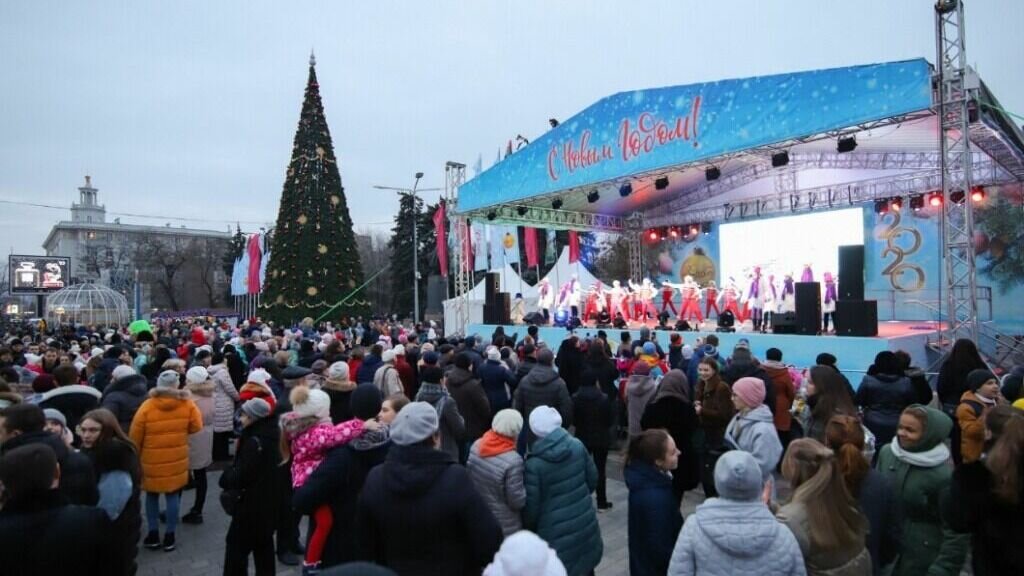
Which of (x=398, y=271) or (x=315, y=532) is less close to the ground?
(x=398, y=271)

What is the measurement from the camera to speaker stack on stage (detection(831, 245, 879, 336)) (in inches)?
413

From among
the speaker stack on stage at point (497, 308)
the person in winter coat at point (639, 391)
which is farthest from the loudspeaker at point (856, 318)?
Answer: the speaker stack on stage at point (497, 308)

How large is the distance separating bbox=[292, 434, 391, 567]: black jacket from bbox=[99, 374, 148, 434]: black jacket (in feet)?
8.97

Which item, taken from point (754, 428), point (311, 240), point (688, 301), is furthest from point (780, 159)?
point (311, 240)

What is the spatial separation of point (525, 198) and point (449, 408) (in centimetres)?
1247

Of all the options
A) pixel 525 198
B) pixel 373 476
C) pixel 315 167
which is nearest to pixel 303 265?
pixel 315 167

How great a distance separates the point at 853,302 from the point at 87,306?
39097 mm

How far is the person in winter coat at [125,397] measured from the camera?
4.73m

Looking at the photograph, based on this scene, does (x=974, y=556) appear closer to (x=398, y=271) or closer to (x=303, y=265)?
(x=303, y=265)

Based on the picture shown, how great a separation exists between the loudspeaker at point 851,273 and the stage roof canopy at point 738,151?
2.21m

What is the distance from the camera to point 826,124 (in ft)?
35.0

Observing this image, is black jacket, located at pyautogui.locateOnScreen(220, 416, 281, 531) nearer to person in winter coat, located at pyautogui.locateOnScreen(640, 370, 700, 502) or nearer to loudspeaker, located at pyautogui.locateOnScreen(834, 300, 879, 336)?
person in winter coat, located at pyautogui.locateOnScreen(640, 370, 700, 502)

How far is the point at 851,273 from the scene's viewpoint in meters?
11.0

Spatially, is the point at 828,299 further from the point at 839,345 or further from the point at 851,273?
the point at 839,345
